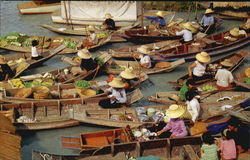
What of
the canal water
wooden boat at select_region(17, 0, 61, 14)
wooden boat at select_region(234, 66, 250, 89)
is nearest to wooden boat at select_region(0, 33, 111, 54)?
the canal water

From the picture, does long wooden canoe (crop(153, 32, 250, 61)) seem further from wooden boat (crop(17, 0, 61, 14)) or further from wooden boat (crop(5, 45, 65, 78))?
wooden boat (crop(17, 0, 61, 14))

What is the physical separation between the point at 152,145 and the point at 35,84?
5.55 meters

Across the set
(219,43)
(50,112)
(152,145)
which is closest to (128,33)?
(219,43)

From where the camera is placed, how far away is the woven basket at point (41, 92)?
10578mm

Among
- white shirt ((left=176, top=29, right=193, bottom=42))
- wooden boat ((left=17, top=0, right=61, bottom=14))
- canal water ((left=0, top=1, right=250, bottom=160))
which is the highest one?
wooden boat ((left=17, top=0, right=61, bottom=14))

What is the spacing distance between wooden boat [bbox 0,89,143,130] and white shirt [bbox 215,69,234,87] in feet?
10.2

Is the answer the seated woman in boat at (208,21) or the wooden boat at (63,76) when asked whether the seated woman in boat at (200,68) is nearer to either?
the wooden boat at (63,76)

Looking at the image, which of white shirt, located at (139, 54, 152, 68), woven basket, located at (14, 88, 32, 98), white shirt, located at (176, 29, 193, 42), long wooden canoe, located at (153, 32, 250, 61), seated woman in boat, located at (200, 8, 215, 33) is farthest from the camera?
seated woman in boat, located at (200, 8, 215, 33)

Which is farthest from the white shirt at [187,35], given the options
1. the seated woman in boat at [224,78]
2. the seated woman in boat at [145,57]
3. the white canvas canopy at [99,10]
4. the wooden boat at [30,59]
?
the wooden boat at [30,59]

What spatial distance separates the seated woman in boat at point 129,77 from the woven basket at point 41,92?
2.64 meters

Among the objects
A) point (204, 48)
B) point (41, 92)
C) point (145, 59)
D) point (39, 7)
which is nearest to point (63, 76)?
point (41, 92)

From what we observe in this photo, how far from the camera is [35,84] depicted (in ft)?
38.5

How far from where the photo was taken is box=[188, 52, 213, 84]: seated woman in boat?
1182 cm

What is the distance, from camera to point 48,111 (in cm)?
1051
